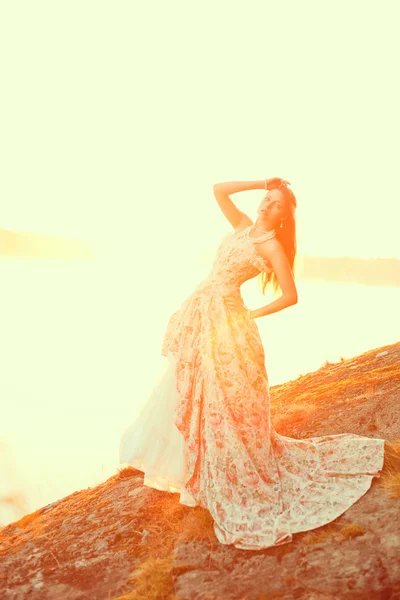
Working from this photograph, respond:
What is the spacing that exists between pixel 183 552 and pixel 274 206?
2.93 metres

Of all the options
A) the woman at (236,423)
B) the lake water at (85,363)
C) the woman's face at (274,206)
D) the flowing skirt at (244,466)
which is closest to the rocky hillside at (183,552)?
the flowing skirt at (244,466)

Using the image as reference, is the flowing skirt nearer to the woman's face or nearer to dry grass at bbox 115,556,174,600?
dry grass at bbox 115,556,174,600

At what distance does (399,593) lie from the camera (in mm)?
3764

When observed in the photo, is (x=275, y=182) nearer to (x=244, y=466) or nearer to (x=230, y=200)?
(x=230, y=200)

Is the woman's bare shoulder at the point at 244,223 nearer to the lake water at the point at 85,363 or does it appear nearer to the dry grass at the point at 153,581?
the lake water at the point at 85,363

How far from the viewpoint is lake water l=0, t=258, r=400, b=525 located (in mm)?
10812

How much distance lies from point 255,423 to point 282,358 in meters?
16.3

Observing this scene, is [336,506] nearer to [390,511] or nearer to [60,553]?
[390,511]

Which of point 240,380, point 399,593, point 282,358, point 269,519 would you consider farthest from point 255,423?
point 282,358

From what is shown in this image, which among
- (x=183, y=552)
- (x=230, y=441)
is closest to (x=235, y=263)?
(x=230, y=441)

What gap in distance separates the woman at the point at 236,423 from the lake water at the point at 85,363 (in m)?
0.68

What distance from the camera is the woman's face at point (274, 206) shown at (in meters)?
5.23

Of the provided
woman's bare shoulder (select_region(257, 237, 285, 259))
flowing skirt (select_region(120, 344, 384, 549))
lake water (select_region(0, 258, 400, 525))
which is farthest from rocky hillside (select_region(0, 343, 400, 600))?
woman's bare shoulder (select_region(257, 237, 285, 259))

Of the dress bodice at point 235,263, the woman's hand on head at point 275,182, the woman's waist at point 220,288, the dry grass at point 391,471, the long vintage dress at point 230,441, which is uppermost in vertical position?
the woman's hand on head at point 275,182
